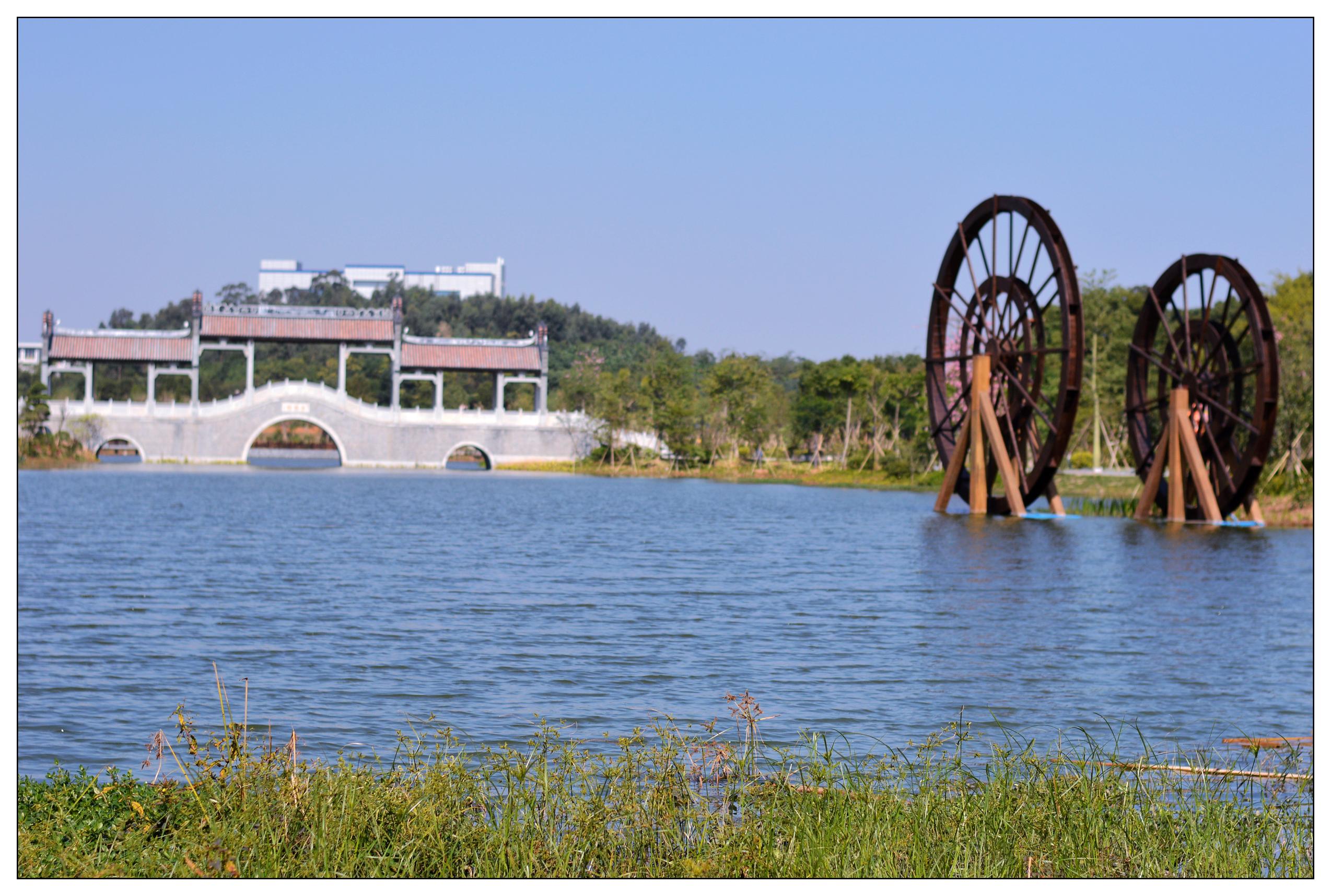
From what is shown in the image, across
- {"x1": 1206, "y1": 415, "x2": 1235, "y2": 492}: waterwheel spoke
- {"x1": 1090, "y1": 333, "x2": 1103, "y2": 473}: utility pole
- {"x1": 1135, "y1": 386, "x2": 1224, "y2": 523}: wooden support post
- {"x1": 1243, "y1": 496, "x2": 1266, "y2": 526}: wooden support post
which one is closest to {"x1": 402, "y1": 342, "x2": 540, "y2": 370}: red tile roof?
{"x1": 1090, "y1": 333, "x2": 1103, "y2": 473}: utility pole

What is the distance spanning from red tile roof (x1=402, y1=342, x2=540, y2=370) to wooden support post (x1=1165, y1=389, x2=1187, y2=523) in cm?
3922

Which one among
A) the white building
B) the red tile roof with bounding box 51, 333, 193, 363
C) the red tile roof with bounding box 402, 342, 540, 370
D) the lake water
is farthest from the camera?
the white building

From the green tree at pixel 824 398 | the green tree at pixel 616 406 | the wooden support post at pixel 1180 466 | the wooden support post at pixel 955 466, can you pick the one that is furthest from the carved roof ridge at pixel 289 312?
the wooden support post at pixel 1180 466

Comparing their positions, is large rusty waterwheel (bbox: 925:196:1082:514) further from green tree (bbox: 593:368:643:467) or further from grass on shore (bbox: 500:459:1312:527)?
green tree (bbox: 593:368:643:467)

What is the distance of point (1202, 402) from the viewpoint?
28.6 meters

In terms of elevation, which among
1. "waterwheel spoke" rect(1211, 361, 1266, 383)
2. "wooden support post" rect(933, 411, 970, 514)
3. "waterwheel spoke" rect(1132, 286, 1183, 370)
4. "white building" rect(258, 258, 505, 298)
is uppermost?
"white building" rect(258, 258, 505, 298)

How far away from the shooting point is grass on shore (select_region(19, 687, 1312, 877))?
4.85 m

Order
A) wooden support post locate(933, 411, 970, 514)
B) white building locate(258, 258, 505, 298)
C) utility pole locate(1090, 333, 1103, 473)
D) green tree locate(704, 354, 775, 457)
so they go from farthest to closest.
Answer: white building locate(258, 258, 505, 298), green tree locate(704, 354, 775, 457), utility pole locate(1090, 333, 1103, 473), wooden support post locate(933, 411, 970, 514)

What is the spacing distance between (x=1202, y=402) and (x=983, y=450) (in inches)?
180

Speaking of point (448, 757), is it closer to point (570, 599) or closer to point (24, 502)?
point (570, 599)

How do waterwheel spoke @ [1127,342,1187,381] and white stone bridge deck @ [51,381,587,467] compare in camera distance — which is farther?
white stone bridge deck @ [51,381,587,467]

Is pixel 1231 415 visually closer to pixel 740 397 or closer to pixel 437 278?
pixel 740 397

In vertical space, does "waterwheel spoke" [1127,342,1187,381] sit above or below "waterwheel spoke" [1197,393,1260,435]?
above

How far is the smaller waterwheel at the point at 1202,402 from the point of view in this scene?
26656 mm
